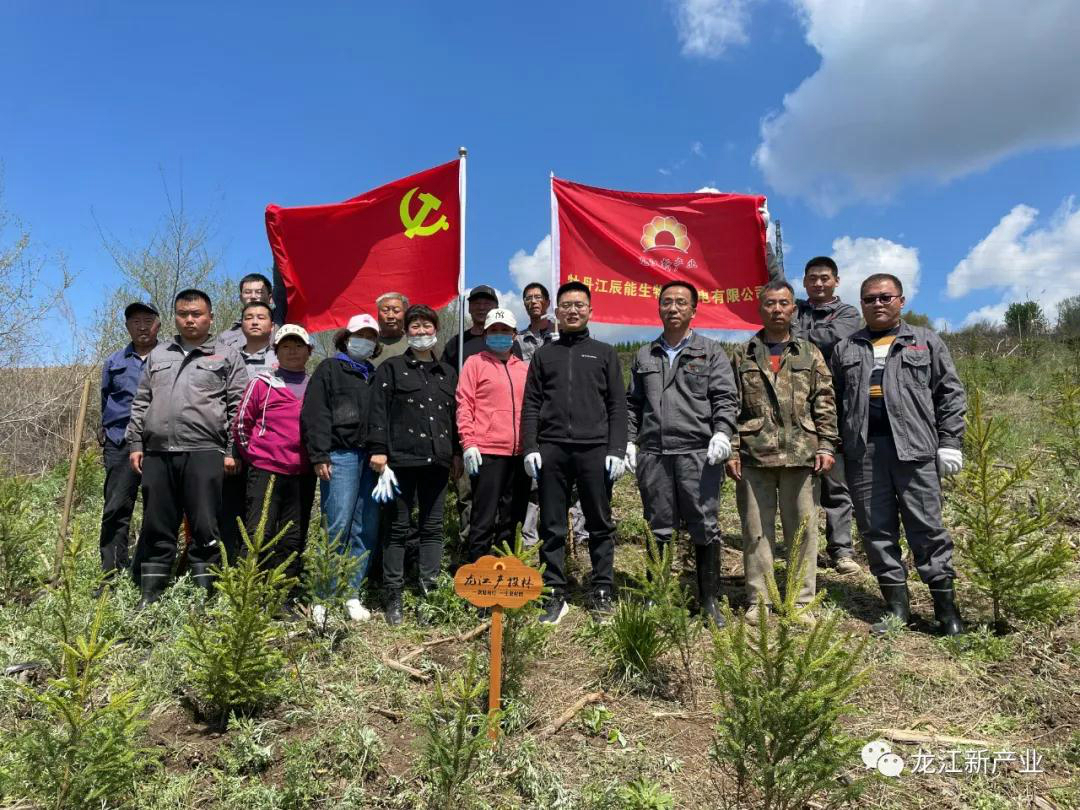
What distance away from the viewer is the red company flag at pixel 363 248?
6250 millimetres

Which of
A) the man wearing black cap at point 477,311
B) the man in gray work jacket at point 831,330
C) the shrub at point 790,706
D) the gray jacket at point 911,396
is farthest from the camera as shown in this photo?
the man wearing black cap at point 477,311

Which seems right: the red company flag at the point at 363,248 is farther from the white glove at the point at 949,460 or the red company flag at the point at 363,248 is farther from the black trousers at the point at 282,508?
the white glove at the point at 949,460

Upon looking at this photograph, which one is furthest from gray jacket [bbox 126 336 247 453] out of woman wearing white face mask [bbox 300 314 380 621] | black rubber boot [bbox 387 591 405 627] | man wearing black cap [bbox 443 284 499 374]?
man wearing black cap [bbox 443 284 499 374]

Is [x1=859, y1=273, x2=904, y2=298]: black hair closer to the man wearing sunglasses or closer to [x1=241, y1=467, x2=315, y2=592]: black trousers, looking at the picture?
the man wearing sunglasses

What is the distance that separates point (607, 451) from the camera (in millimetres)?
4711

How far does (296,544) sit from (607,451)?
2.48 m

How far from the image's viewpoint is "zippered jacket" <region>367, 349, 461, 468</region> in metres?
4.73

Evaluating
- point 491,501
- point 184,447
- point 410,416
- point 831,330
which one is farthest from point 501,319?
point 831,330

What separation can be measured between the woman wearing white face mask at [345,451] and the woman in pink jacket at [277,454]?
15 centimetres

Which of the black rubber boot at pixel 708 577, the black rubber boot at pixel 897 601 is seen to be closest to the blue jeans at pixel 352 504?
the black rubber boot at pixel 708 577

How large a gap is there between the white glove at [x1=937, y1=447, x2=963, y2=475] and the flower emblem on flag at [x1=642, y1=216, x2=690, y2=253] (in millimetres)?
3301

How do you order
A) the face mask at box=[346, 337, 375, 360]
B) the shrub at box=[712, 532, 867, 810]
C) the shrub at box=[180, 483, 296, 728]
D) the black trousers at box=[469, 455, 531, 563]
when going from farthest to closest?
the face mask at box=[346, 337, 375, 360], the black trousers at box=[469, 455, 531, 563], the shrub at box=[180, 483, 296, 728], the shrub at box=[712, 532, 867, 810]

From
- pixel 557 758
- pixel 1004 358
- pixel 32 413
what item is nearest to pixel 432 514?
pixel 557 758

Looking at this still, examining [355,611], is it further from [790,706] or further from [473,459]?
[790,706]
